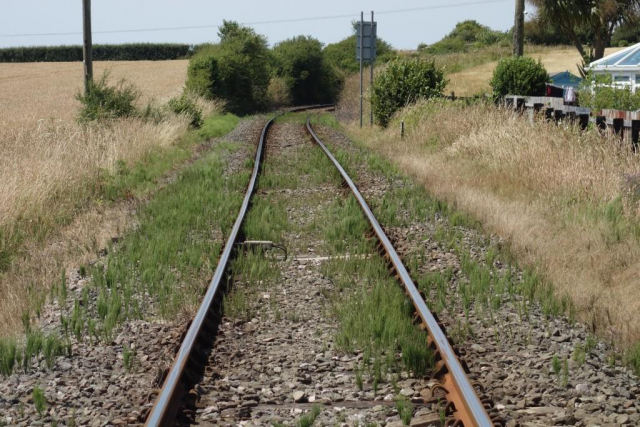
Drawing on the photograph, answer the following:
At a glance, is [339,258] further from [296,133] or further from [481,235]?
[296,133]

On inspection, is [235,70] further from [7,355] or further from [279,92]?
[7,355]

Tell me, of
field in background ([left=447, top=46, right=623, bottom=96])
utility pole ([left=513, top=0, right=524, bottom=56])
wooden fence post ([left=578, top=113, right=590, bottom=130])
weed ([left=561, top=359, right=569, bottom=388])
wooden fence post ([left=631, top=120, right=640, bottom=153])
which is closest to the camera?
weed ([left=561, top=359, right=569, bottom=388])

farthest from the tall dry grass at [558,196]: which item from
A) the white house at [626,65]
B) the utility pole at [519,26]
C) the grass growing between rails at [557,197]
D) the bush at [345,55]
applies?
the bush at [345,55]

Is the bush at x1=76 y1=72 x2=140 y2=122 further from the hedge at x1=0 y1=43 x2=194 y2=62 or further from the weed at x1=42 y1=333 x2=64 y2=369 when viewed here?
the hedge at x1=0 y1=43 x2=194 y2=62

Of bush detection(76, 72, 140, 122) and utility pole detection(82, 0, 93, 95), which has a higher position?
utility pole detection(82, 0, 93, 95)

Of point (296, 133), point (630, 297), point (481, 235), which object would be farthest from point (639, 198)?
point (296, 133)

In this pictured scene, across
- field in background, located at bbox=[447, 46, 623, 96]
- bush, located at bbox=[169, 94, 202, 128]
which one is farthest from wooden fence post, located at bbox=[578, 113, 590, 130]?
field in background, located at bbox=[447, 46, 623, 96]

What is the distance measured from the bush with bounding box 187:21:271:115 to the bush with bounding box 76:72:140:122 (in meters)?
15.7

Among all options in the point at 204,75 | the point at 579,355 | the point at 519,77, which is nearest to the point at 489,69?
the point at 204,75

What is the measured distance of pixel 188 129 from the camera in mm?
26016

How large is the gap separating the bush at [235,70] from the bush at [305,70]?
848 centimetres

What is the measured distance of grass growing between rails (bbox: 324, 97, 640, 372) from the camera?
21.2 ft

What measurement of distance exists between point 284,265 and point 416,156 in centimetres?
944

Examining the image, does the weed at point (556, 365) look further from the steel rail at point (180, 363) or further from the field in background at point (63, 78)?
the field in background at point (63, 78)
